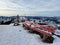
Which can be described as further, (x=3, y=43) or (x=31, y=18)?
(x=31, y=18)

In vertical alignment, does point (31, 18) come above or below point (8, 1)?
below

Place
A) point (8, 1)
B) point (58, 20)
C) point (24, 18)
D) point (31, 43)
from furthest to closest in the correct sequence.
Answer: point (24, 18)
point (58, 20)
point (8, 1)
point (31, 43)

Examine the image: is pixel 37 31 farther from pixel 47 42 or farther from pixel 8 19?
pixel 8 19

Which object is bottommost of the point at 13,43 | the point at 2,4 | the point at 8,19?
the point at 13,43

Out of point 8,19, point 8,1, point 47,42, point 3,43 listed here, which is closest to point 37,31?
point 47,42

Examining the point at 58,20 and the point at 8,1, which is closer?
the point at 8,1

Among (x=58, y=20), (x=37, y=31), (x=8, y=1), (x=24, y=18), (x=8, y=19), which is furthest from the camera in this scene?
(x=24, y=18)

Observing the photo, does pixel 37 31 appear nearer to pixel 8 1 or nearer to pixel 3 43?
pixel 3 43

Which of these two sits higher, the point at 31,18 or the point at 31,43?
the point at 31,18

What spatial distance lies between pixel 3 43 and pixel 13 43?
107 millimetres

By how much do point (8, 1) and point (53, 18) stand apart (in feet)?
3.28

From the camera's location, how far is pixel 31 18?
9.23ft

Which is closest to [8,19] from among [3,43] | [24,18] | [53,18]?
[24,18]

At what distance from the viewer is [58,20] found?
2.46 metres
